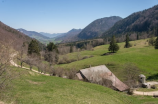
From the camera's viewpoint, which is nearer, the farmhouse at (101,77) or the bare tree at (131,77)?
the farmhouse at (101,77)

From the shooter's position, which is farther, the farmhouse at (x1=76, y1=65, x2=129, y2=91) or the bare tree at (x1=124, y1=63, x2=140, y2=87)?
the bare tree at (x1=124, y1=63, x2=140, y2=87)

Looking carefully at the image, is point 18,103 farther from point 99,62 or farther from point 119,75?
point 99,62

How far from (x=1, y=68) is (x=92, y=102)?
1107 cm

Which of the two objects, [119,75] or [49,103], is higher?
[49,103]

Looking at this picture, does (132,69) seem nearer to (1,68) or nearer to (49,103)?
(49,103)

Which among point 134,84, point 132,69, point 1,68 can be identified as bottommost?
point 134,84

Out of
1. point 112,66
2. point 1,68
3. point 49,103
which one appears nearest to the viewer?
point 1,68

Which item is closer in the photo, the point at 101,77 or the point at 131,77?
the point at 101,77

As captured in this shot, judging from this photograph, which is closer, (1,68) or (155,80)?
(1,68)

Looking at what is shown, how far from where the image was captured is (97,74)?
35.5 metres

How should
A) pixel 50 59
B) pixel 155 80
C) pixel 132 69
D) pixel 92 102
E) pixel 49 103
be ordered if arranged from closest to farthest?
pixel 49 103, pixel 92 102, pixel 155 80, pixel 132 69, pixel 50 59

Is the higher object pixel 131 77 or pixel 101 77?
pixel 101 77

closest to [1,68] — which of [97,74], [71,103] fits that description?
[71,103]

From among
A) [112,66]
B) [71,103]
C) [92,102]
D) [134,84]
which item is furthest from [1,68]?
[112,66]
